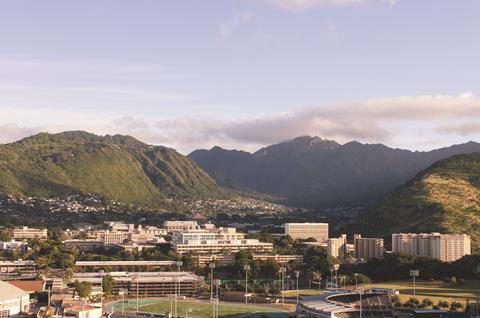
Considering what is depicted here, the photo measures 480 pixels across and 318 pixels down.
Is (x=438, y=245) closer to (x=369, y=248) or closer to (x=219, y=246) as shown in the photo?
(x=369, y=248)

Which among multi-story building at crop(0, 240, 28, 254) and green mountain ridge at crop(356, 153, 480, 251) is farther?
green mountain ridge at crop(356, 153, 480, 251)

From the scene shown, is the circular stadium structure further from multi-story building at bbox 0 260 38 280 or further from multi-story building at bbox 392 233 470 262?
multi-story building at bbox 392 233 470 262

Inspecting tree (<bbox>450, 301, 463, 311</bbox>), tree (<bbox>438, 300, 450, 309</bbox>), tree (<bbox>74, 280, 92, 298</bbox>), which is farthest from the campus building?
tree (<bbox>450, 301, 463, 311</bbox>)

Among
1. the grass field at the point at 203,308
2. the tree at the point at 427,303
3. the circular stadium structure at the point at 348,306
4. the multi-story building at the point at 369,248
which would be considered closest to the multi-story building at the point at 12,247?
the grass field at the point at 203,308

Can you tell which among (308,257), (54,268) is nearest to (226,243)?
(308,257)

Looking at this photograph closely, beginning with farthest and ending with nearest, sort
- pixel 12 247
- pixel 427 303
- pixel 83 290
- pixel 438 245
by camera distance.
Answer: pixel 12 247, pixel 438 245, pixel 83 290, pixel 427 303

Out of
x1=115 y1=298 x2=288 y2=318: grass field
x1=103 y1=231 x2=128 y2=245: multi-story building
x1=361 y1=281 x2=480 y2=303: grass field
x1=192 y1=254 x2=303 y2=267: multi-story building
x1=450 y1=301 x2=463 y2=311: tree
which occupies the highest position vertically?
x1=103 y1=231 x2=128 y2=245: multi-story building

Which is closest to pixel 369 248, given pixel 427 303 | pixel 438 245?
pixel 438 245
